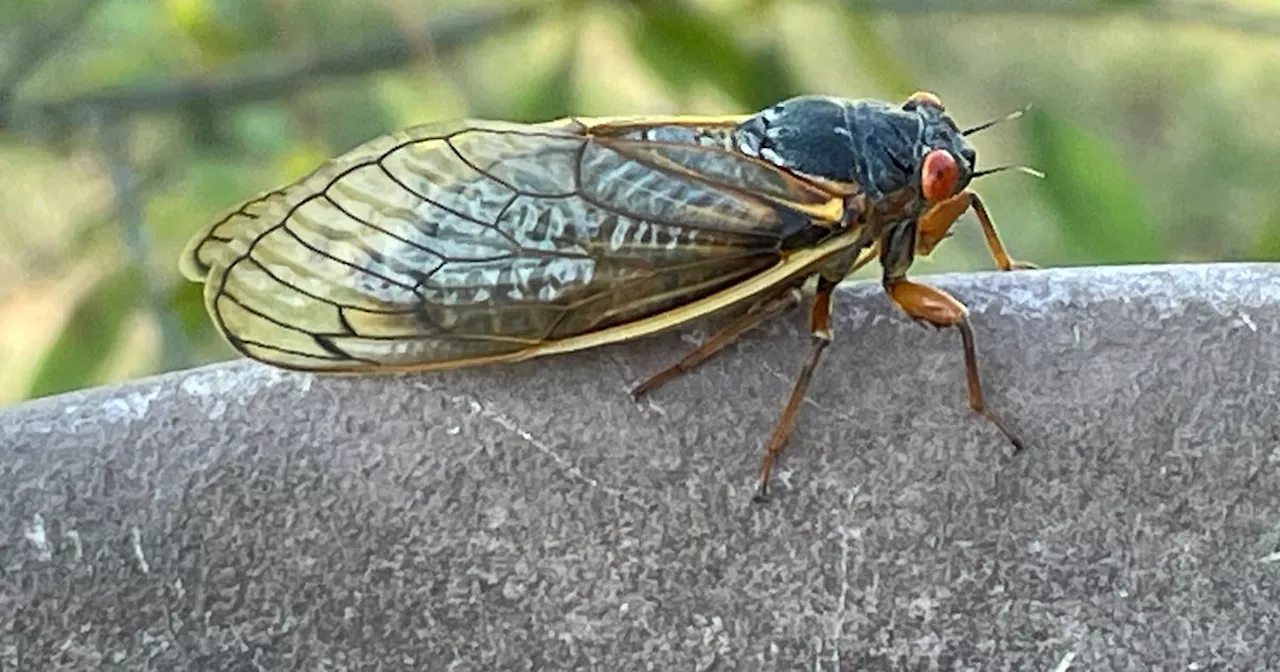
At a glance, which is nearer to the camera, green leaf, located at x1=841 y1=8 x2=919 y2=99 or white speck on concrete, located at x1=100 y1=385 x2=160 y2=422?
white speck on concrete, located at x1=100 y1=385 x2=160 y2=422

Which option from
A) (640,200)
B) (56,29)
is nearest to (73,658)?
(640,200)

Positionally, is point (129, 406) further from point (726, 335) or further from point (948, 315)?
point (948, 315)

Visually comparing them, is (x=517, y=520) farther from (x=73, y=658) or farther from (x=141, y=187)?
(x=141, y=187)

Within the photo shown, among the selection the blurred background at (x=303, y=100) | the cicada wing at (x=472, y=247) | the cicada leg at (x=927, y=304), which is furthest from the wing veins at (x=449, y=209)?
the blurred background at (x=303, y=100)

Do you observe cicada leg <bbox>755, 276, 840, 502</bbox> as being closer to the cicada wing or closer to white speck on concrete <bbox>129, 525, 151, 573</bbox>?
the cicada wing

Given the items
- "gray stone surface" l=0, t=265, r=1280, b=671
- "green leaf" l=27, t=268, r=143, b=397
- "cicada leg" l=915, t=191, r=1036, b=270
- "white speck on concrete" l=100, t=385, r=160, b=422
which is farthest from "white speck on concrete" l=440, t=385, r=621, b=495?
"green leaf" l=27, t=268, r=143, b=397

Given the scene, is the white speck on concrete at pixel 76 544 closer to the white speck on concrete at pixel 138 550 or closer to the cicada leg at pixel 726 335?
the white speck on concrete at pixel 138 550
